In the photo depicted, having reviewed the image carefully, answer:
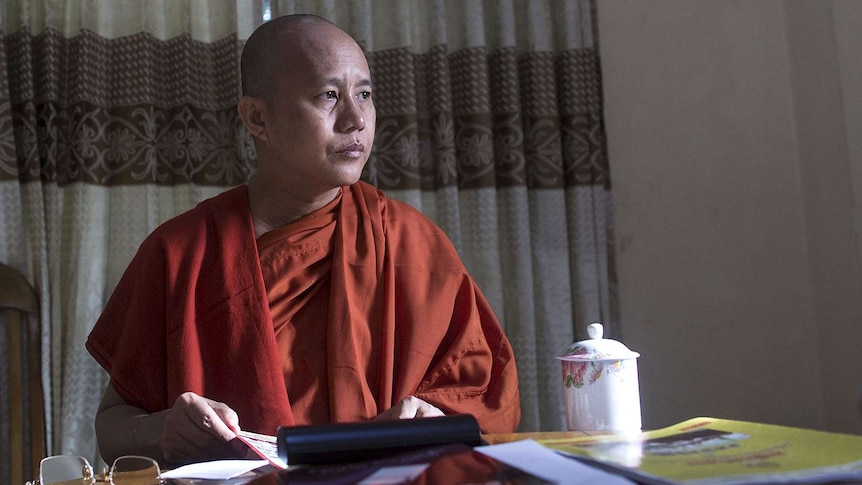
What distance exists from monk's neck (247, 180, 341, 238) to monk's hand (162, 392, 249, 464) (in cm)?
46

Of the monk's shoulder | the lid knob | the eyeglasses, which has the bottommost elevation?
the eyeglasses

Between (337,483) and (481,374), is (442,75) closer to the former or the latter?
(481,374)

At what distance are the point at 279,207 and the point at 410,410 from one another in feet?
1.72

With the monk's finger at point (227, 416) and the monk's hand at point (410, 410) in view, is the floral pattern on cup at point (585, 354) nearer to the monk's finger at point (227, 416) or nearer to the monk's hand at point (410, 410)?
the monk's hand at point (410, 410)

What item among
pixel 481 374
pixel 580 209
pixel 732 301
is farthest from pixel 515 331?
pixel 481 374

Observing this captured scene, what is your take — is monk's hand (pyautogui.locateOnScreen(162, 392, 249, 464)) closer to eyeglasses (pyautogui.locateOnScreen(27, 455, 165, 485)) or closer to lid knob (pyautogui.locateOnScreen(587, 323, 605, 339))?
eyeglasses (pyautogui.locateOnScreen(27, 455, 165, 485))

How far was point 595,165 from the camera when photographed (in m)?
2.41

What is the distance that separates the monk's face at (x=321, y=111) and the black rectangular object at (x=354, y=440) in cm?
83

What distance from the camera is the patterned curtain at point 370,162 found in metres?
2.14

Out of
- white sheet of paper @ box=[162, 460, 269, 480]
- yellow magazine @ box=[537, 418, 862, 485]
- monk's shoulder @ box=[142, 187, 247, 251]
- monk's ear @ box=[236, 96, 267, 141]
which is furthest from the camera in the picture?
monk's ear @ box=[236, 96, 267, 141]

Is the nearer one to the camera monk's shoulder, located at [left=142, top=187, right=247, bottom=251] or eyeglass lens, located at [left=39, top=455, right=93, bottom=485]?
eyeglass lens, located at [left=39, top=455, right=93, bottom=485]

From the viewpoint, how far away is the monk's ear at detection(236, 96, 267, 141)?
157 cm

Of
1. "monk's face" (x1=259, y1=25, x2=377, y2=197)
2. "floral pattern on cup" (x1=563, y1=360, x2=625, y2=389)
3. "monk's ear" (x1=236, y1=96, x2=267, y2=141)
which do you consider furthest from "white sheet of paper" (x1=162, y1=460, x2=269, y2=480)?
"monk's ear" (x1=236, y1=96, x2=267, y2=141)

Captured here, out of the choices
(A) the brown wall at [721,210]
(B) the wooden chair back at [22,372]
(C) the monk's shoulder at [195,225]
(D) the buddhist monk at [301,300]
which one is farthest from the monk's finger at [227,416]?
(A) the brown wall at [721,210]
